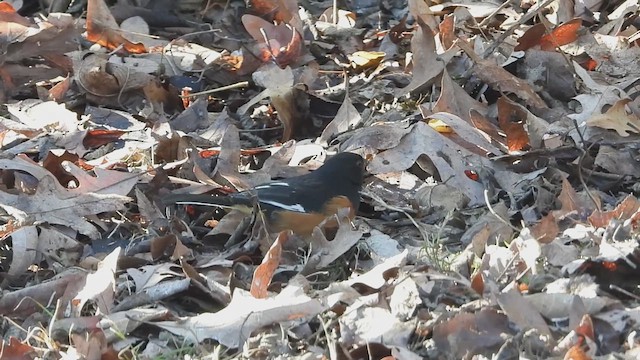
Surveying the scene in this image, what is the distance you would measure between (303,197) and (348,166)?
0.28 meters

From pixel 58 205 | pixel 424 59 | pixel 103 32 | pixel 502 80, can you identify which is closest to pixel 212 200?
pixel 58 205

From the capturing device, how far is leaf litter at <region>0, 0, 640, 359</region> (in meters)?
3.41

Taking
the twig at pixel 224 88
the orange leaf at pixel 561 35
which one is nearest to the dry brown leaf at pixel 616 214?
the orange leaf at pixel 561 35

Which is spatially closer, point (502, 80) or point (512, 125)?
point (512, 125)

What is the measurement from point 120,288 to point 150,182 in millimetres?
985

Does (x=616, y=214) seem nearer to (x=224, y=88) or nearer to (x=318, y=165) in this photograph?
(x=318, y=165)

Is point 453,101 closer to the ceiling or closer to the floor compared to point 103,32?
closer to the ceiling

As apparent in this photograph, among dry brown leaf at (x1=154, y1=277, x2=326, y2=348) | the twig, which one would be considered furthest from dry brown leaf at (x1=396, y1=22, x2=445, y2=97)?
dry brown leaf at (x1=154, y1=277, x2=326, y2=348)

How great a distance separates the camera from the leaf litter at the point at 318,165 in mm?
3406

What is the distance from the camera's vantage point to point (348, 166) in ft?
16.7

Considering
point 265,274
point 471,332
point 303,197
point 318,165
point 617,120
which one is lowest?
point 318,165

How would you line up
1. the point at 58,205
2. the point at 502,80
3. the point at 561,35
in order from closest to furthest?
the point at 58,205 → the point at 502,80 → the point at 561,35

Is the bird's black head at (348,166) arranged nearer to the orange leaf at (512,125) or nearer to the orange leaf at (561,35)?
the orange leaf at (512,125)

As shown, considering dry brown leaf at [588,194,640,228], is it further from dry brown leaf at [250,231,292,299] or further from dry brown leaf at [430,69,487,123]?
dry brown leaf at [430,69,487,123]
